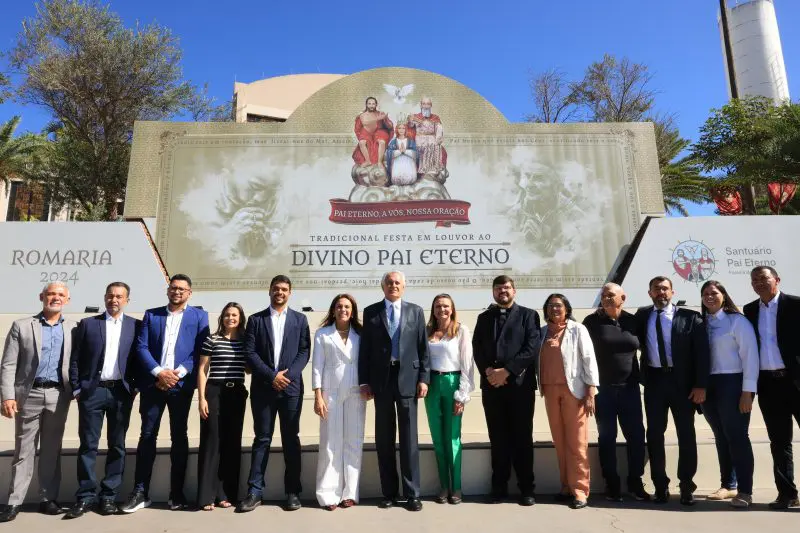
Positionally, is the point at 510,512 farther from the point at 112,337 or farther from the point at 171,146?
the point at 171,146

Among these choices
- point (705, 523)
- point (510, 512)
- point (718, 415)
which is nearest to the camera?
point (705, 523)

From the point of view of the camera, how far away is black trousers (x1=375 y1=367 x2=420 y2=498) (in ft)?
11.0

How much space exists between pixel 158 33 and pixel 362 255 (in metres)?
14.4

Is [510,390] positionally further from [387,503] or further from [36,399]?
[36,399]

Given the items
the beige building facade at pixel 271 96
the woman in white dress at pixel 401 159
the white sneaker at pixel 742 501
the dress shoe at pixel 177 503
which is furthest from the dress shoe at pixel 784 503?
the beige building facade at pixel 271 96

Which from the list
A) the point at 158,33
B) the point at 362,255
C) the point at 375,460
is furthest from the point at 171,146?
the point at 158,33

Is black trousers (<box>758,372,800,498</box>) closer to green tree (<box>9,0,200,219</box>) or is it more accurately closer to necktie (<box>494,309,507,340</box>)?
necktie (<box>494,309,507,340</box>)

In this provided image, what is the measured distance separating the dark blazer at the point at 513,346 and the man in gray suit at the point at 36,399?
2748 mm

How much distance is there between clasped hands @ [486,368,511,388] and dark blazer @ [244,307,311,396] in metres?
1.25

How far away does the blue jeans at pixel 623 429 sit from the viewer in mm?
3477

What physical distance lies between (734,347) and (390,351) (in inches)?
89.0

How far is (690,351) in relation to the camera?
138 inches

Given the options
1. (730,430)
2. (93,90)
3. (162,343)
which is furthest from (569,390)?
(93,90)

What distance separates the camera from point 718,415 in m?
3.51
